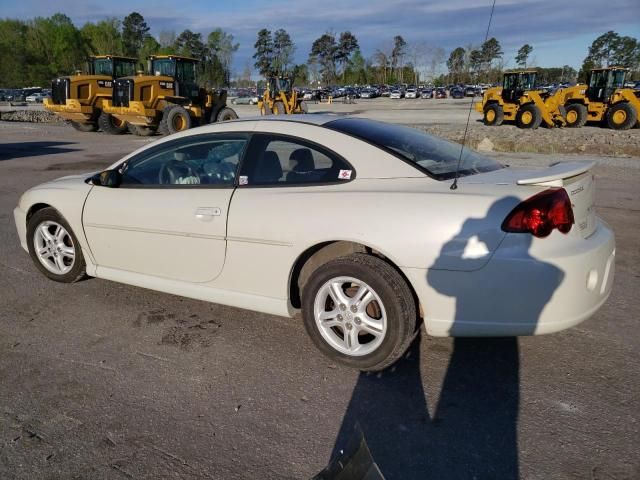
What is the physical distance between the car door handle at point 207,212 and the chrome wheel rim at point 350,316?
0.89 meters

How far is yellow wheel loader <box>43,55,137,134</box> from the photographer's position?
20172 mm

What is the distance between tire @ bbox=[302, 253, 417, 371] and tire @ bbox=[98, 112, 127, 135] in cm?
2002

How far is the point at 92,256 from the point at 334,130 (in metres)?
2.24

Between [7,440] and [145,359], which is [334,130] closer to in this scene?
[145,359]

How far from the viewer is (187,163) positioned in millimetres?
3891

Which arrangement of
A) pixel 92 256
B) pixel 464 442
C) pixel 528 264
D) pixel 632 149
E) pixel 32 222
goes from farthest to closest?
pixel 632 149 < pixel 32 222 < pixel 92 256 < pixel 528 264 < pixel 464 442

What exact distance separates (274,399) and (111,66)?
22.3 meters

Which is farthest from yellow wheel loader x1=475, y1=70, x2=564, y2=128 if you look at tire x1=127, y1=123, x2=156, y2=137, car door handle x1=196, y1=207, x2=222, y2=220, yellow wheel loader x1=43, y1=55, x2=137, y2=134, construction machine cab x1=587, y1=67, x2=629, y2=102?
car door handle x1=196, y1=207, x2=222, y2=220

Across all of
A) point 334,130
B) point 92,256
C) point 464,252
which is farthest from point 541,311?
point 92,256

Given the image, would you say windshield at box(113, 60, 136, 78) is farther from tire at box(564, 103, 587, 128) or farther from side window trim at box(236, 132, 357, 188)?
side window trim at box(236, 132, 357, 188)

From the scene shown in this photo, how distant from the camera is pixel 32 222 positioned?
442 centimetres

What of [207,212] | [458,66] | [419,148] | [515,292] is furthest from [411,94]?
[515,292]

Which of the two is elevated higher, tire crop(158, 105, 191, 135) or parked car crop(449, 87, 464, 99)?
parked car crop(449, 87, 464, 99)

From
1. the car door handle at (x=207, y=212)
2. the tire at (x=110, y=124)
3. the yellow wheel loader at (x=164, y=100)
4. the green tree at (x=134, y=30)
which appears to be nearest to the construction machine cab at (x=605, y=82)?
the yellow wheel loader at (x=164, y=100)
